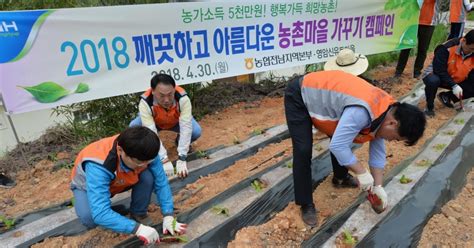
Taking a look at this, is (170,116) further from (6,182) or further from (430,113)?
(430,113)

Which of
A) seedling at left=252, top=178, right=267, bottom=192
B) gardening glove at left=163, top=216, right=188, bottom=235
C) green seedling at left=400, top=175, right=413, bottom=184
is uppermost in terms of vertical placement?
gardening glove at left=163, top=216, right=188, bottom=235

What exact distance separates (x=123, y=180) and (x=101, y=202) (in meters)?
0.25

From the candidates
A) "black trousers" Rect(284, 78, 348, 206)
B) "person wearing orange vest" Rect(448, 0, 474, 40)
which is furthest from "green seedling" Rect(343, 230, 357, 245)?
"person wearing orange vest" Rect(448, 0, 474, 40)

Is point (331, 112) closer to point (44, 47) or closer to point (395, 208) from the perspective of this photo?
point (395, 208)

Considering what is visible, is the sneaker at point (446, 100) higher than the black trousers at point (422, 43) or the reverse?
the reverse

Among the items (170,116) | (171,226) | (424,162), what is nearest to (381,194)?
(424,162)

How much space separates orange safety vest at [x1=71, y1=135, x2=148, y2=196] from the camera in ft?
6.94

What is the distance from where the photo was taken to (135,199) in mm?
2496

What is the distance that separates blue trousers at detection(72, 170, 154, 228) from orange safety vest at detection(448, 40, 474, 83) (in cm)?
389

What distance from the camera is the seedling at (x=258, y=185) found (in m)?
2.96

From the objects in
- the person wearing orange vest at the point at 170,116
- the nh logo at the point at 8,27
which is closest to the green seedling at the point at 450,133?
the person wearing orange vest at the point at 170,116

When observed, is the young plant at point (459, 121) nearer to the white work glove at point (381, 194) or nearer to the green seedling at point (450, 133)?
the green seedling at point (450, 133)

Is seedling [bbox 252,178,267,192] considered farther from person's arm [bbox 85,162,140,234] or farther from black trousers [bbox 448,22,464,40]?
black trousers [bbox 448,22,464,40]

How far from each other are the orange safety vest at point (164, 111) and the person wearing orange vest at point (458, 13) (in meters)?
4.74
